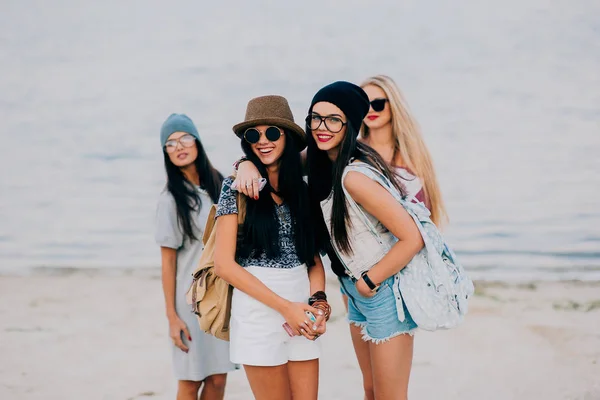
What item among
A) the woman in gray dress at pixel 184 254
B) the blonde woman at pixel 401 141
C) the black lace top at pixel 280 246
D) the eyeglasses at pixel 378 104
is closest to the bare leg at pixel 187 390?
the woman in gray dress at pixel 184 254

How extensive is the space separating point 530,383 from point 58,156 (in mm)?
7092

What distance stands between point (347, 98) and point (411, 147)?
3.03 feet

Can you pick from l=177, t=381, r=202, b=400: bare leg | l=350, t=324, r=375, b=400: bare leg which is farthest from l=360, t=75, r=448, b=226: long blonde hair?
l=177, t=381, r=202, b=400: bare leg

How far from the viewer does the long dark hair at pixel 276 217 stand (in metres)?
2.19

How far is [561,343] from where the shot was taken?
4.93 m

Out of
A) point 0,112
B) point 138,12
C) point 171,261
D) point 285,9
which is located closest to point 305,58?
point 285,9

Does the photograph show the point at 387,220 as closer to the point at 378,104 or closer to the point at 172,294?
the point at 378,104

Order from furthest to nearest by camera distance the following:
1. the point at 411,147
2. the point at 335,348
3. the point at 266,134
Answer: the point at 335,348 < the point at 411,147 < the point at 266,134

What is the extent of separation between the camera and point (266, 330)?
2.14 meters

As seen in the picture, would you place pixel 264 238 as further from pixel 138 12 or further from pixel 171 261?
pixel 138 12

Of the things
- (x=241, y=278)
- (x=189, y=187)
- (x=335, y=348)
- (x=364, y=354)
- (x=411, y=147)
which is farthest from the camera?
(x=335, y=348)

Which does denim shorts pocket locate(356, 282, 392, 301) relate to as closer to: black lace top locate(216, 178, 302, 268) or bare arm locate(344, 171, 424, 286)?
bare arm locate(344, 171, 424, 286)

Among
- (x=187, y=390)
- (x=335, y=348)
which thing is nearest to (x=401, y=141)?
(x=187, y=390)

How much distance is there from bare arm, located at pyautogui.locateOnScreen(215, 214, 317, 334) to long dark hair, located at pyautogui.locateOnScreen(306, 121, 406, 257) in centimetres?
29
